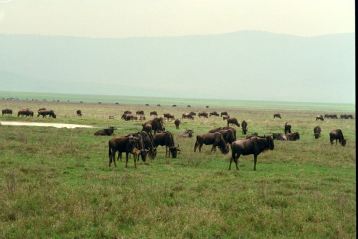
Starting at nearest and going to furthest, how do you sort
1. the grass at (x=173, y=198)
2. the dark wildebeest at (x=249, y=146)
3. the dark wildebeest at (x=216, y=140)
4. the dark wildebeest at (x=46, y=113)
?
the grass at (x=173, y=198), the dark wildebeest at (x=249, y=146), the dark wildebeest at (x=216, y=140), the dark wildebeest at (x=46, y=113)

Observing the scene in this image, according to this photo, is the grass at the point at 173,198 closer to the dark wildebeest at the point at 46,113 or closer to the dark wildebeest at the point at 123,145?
the dark wildebeest at the point at 123,145

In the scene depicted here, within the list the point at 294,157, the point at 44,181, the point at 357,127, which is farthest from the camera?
the point at 294,157

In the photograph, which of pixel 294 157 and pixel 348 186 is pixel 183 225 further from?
pixel 294 157

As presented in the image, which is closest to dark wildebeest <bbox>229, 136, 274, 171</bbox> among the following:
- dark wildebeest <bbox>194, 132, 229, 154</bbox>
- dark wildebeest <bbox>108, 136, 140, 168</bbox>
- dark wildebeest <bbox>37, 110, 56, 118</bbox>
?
dark wildebeest <bbox>194, 132, 229, 154</bbox>

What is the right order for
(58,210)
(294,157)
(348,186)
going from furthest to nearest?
1. (294,157)
2. (348,186)
3. (58,210)

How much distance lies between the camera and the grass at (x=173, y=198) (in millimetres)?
11984

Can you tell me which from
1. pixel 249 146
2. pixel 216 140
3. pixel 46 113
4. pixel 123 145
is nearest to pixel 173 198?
pixel 123 145

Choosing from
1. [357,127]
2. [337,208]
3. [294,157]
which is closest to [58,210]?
[337,208]

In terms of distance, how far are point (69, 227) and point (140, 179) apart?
648cm

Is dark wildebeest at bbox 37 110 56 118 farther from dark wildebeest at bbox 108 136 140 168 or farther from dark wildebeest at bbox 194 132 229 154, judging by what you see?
dark wildebeest at bbox 108 136 140 168

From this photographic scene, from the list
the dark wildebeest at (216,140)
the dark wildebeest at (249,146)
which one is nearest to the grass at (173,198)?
the dark wildebeest at (249,146)

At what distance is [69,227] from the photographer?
11.9 metres

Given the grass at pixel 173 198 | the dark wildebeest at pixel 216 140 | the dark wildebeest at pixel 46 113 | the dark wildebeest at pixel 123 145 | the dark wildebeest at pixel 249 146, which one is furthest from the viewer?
the dark wildebeest at pixel 46 113

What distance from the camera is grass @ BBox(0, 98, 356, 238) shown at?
11984 millimetres
